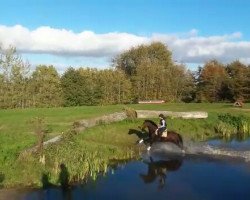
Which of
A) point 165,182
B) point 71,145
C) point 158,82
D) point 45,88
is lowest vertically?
point 165,182

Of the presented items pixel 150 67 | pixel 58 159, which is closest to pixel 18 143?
pixel 58 159

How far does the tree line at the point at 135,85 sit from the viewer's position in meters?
71.9

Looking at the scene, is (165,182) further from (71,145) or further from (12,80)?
(12,80)

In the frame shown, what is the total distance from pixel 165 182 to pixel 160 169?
10.4 ft

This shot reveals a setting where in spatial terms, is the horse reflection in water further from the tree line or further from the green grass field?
the tree line

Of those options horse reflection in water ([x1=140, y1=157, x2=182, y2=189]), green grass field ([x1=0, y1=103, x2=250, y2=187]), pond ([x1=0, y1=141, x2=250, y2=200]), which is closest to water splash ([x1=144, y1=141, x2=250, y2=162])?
pond ([x1=0, y1=141, x2=250, y2=200])

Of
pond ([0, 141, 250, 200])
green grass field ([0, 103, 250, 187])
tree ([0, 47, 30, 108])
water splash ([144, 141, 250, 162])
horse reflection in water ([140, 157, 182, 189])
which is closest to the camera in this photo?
pond ([0, 141, 250, 200])

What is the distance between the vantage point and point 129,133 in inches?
1439

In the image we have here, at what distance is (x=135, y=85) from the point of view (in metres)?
84.4

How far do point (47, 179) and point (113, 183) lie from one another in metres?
3.17

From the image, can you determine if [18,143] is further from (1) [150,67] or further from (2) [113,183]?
(1) [150,67]

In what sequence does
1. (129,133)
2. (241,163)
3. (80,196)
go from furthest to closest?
(129,133) < (241,163) < (80,196)

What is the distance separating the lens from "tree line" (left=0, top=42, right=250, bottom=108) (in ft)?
236

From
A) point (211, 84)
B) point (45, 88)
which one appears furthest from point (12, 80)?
point (211, 84)
